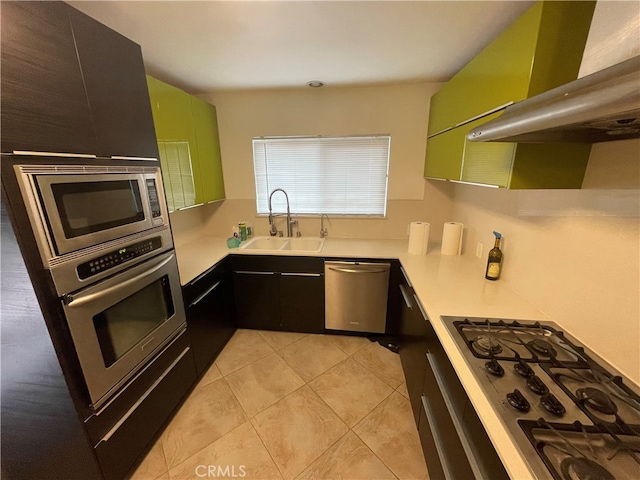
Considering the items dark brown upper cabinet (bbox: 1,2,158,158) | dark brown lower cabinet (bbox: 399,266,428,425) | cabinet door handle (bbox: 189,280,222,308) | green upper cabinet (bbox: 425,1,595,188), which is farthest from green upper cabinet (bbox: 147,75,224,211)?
green upper cabinet (bbox: 425,1,595,188)

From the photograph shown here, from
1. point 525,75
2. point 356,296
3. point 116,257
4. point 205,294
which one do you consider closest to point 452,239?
point 356,296

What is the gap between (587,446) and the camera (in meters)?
0.70

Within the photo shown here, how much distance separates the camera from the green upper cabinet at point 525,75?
1.00 m

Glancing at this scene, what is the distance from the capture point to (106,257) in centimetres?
116

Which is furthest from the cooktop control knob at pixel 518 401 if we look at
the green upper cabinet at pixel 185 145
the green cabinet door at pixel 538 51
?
the green upper cabinet at pixel 185 145

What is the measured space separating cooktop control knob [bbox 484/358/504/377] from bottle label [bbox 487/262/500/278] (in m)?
0.91

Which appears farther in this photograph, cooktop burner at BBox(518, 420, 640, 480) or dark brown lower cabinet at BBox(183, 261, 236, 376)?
dark brown lower cabinet at BBox(183, 261, 236, 376)

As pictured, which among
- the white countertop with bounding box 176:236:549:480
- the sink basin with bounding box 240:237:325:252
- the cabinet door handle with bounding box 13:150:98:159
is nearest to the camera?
the white countertop with bounding box 176:236:549:480

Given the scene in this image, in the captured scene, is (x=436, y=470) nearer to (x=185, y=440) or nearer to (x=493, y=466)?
(x=493, y=466)

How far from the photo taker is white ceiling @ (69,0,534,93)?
1.26m

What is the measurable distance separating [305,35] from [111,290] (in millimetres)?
1705

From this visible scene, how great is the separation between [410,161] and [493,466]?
2374 mm

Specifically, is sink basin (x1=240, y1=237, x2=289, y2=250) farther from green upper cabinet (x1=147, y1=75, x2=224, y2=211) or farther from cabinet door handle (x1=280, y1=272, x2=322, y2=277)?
green upper cabinet (x1=147, y1=75, x2=224, y2=211)

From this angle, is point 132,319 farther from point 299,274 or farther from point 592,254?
point 592,254
